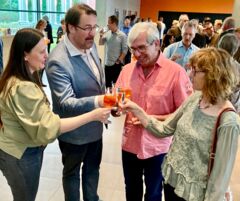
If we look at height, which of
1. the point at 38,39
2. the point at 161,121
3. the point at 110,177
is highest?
the point at 38,39

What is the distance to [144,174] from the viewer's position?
6.67ft

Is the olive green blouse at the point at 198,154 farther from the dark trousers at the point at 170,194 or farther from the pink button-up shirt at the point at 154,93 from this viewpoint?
the pink button-up shirt at the point at 154,93

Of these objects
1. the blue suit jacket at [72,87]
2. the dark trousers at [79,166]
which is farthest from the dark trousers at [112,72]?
the blue suit jacket at [72,87]

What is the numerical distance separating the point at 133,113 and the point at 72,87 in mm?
449

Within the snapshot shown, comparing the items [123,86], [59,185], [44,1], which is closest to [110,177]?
[59,185]

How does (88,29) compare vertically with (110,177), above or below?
above

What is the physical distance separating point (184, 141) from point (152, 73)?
1.71 feet

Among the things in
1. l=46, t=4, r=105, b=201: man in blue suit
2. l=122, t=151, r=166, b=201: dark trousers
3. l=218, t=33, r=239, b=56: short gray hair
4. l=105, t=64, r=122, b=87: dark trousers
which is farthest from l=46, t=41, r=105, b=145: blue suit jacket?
l=105, t=64, r=122, b=87: dark trousers

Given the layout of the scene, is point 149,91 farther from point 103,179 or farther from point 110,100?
point 103,179

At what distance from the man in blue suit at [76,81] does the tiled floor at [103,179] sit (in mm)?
672

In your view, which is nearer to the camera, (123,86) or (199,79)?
(199,79)

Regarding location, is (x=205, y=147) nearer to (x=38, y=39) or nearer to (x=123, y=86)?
(x=123, y=86)

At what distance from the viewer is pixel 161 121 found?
5.89ft

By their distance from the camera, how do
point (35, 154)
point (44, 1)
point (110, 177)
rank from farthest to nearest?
point (44, 1)
point (110, 177)
point (35, 154)
